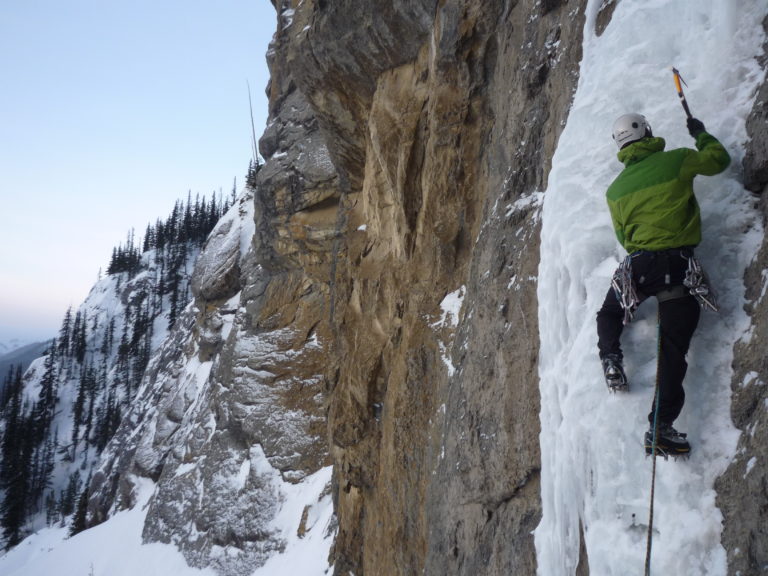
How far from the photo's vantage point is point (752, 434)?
263cm

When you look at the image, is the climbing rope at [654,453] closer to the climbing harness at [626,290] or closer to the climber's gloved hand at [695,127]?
the climbing harness at [626,290]

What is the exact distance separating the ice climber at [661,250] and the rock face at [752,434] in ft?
0.75

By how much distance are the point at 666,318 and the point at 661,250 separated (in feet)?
1.41

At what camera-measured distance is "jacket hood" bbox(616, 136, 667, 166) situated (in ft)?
11.7

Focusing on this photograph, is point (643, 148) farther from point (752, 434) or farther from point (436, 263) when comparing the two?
point (436, 263)

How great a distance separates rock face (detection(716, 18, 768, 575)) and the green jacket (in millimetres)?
270

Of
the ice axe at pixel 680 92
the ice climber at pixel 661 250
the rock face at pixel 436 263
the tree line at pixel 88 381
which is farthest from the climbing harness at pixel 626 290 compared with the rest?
the tree line at pixel 88 381

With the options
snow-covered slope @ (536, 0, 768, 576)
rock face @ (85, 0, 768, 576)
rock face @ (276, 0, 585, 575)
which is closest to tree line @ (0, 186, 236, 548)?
rock face @ (85, 0, 768, 576)

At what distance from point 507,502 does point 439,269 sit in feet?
13.4

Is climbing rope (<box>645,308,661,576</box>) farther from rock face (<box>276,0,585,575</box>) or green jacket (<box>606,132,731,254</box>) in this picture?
rock face (<box>276,0,585,575</box>)

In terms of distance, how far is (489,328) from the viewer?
5.49 m

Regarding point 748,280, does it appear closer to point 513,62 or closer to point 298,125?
point 513,62

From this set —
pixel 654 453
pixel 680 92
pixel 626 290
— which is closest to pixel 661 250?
pixel 626 290

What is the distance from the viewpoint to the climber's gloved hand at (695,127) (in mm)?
3371
